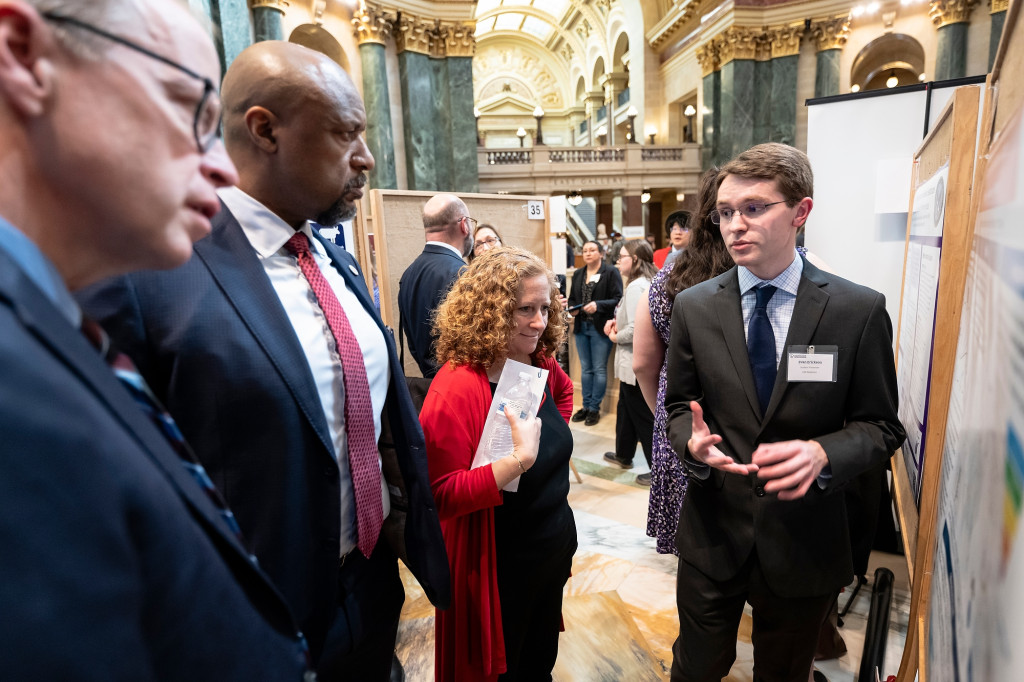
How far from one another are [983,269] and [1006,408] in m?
0.39

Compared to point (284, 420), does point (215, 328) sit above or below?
above

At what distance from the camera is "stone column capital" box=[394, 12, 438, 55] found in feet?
40.7

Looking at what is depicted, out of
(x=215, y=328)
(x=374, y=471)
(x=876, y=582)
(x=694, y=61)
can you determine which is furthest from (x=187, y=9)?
(x=694, y=61)

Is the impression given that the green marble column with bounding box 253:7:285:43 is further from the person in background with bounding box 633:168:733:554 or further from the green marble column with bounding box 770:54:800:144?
the green marble column with bounding box 770:54:800:144

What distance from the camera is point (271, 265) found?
119 cm

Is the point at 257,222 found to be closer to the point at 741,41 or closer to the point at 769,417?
the point at 769,417

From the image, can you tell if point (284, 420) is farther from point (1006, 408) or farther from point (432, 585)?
point (1006, 408)

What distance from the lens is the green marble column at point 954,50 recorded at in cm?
1230

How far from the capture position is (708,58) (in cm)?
1586

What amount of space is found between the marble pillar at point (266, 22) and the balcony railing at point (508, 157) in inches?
312

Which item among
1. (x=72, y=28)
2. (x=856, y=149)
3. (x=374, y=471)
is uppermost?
(x=856, y=149)

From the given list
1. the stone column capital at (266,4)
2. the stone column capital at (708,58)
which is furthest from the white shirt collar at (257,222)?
the stone column capital at (708,58)

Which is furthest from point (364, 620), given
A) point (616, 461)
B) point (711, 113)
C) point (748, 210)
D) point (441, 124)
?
point (711, 113)

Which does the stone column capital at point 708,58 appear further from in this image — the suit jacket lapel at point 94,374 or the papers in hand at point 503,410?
the suit jacket lapel at point 94,374
